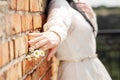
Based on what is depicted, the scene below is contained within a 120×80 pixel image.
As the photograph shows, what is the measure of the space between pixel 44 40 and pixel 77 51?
0.52m

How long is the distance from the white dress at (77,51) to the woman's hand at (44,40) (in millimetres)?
231

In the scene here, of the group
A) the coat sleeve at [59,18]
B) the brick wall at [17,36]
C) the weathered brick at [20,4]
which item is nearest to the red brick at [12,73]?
the brick wall at [17,36]

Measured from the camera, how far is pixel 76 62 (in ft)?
7.42

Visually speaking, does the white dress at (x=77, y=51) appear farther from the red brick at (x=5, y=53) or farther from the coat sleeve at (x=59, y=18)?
the red brick at (x=5, y=53)

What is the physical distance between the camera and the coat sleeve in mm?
1847

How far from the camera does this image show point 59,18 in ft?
6.26

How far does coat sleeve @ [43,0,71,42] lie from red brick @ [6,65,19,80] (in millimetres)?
353

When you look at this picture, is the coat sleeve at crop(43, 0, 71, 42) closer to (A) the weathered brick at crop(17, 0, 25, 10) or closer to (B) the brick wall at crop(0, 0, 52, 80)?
(B) the brick wall at crop(0, 0, 52, 80)

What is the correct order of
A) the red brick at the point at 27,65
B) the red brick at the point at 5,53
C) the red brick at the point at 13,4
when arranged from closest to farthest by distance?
1. the red brick at the point at 5,53
2. the red brick at the point at 13,4
3. the red brick at the point at 27,65

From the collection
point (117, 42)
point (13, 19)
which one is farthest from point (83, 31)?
point (117, 42)

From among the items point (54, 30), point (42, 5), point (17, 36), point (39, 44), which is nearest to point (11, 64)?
point (17, 36)

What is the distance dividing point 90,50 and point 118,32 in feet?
11.9

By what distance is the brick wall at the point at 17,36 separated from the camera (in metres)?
1.38

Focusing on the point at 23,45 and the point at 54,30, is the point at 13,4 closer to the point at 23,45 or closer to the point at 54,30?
the point at 23,45
